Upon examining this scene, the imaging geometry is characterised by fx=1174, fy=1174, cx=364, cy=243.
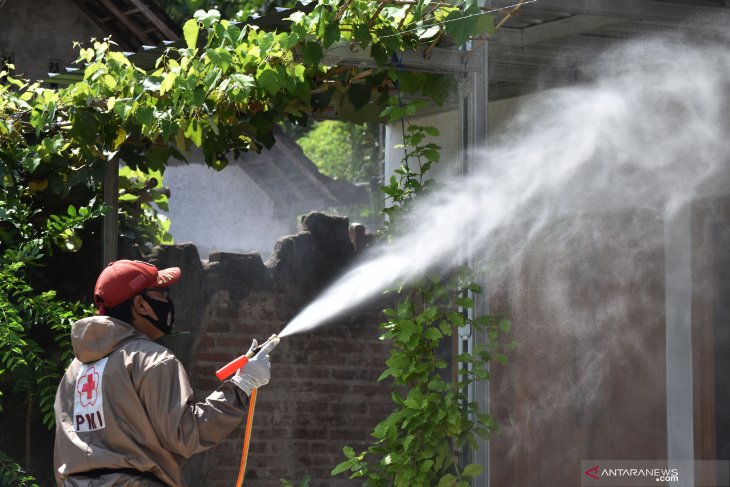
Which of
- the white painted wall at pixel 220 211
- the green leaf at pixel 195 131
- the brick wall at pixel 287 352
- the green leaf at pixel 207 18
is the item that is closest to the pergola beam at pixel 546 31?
the green leaf at pixel 207 18

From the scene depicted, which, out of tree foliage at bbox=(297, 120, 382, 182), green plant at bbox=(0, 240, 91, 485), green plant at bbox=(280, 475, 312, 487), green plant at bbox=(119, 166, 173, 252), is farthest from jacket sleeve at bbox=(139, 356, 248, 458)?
tree foliage at bbox=(297, 120, 382, 182)

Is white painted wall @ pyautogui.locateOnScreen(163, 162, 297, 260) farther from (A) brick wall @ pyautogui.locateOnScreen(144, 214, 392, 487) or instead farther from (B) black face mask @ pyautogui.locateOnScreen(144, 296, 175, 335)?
(B) black face mask @ pyautogui.locateOnScreen(144, 296, 175, 335)

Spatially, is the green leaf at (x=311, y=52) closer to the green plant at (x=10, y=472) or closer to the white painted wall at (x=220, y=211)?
the green plant at (x=10, y=472)

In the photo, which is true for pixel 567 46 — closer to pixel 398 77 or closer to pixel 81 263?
pixel 398 77

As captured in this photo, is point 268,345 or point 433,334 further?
point 433,334

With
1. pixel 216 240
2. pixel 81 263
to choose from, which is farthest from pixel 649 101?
pixel 216 240

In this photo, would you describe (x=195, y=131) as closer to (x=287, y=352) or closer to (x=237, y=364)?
(x=237, y=364)

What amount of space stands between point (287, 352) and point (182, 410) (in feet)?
13.9

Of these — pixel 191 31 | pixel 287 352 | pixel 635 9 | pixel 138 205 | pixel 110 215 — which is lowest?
pixel 287 352

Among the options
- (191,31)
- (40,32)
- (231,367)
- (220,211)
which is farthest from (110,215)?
(220,211)
